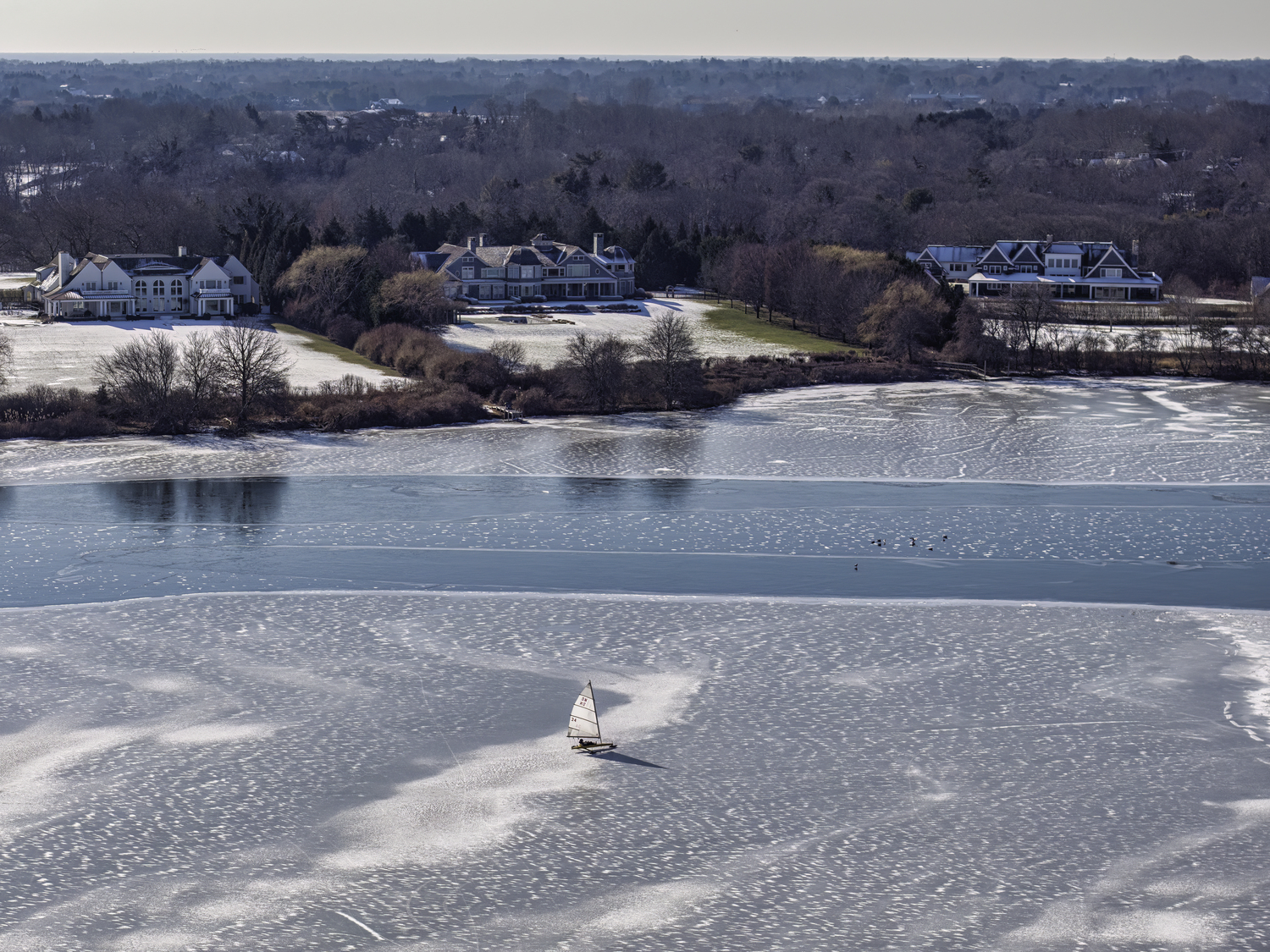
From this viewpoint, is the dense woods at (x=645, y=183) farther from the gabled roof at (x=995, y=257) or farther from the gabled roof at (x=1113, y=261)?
the gabled roof at (x=995, y=257)

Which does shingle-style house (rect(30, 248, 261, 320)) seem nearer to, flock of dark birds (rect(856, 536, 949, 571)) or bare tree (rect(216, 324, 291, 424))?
bare tree (rect(216, 324, 291, 424))

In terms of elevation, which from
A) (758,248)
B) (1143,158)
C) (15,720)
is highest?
(1143,158)

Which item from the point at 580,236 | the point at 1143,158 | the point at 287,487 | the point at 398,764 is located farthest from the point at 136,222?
the point at 1143,158

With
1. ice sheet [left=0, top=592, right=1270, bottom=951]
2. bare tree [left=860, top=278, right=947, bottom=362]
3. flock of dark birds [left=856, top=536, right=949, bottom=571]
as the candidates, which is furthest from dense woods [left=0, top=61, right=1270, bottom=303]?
ice sheet [left=0, top=592, right=1270, bottom=951]

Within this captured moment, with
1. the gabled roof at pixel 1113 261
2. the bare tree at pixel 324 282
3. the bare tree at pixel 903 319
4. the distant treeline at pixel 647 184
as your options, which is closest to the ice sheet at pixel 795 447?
the bare tree at pixel 903 319

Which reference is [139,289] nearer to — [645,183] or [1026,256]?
[1026,256]

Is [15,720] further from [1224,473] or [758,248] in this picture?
[758,248]

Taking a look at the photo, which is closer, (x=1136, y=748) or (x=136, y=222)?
(x=1136, y=748)
